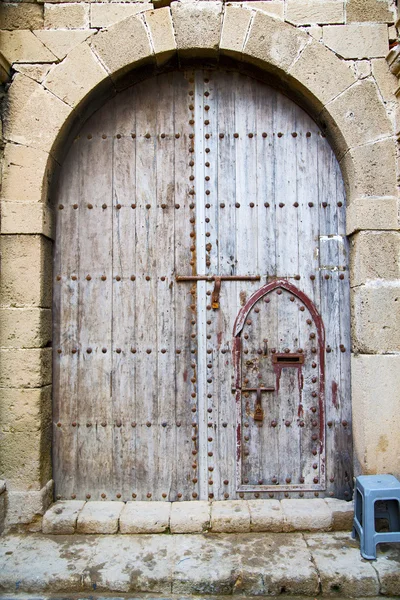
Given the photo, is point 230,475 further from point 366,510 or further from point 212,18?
point 212,18

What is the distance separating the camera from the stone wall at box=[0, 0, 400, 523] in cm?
269

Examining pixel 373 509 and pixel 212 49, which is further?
pixel 212 49

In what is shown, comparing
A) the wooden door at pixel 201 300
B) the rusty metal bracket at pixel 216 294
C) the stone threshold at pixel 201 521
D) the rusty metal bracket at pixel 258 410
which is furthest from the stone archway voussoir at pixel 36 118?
the stone threshold at pixel 201 521

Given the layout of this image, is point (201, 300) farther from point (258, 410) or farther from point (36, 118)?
point (36, 118)

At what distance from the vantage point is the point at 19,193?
108 inches

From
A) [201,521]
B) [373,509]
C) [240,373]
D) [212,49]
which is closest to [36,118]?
[212,49]

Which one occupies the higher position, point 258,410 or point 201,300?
point 201,300

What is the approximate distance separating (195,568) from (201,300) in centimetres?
150

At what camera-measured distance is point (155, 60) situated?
113 inches

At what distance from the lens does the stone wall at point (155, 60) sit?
8.83ft

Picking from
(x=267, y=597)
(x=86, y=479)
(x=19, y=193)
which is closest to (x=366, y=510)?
(x=267, y=597)

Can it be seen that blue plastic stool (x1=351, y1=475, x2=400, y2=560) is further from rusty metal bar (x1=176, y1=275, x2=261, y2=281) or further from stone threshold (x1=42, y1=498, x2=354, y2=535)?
rusty metal bar (x1=176, y1=275, x2=261, y2=281)

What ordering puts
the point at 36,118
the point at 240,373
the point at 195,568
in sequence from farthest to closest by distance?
the point at 240,373 → the point at 36,118 → the point at 195,568

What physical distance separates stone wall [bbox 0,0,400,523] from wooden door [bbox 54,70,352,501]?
17 centimetres
